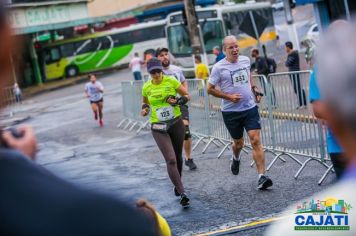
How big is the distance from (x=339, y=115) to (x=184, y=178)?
828 cm

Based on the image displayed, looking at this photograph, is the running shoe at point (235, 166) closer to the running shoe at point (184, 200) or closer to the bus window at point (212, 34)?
the running shoe at point (184, 200)

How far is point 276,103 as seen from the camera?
33.0 feet

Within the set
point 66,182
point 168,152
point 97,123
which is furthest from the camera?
point 97,123

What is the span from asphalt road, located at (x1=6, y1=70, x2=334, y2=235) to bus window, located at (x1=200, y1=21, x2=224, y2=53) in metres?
10.4

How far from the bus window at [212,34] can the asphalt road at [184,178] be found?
1042 centimetres

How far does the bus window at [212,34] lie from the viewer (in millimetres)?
28203

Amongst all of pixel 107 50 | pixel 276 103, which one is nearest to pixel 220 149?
Result: pixel 276 103

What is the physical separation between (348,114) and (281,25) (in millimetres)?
46401

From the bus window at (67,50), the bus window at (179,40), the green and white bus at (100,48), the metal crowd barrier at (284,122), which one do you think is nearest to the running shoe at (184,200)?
the metal crowd barrier at (284,122)

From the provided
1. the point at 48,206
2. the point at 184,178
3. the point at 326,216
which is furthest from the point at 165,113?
the point at 48,206

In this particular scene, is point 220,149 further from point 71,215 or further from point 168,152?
point 71,215

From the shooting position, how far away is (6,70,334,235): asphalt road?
7234 millimetres

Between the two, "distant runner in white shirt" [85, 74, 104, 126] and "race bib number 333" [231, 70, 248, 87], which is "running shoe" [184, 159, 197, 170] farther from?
"distant runner in white shirt" [85, 74, 104, 126]

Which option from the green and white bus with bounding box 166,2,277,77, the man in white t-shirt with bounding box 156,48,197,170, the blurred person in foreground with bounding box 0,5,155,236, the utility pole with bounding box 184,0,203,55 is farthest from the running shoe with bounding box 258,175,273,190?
the green and white bus with bounding box 166,2,277,77
